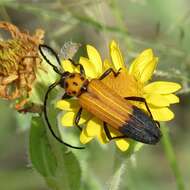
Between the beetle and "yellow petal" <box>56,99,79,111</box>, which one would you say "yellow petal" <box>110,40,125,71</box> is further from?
"yellow petal" <box>56,99,79,111</box>

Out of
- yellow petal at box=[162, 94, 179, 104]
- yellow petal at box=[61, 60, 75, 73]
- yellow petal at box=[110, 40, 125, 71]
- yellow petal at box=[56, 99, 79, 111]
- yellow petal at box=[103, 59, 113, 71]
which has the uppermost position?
yellow petal at box=[110, 40, 125, 71]

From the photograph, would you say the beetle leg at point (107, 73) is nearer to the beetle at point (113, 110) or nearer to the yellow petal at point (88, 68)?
the beetle at point (113, 110)

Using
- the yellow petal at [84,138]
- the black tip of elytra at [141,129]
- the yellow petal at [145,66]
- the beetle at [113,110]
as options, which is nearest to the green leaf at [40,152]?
the beetle at [113,110]

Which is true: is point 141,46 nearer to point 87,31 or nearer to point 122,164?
point 122,164

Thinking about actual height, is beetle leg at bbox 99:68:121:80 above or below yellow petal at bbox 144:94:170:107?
above

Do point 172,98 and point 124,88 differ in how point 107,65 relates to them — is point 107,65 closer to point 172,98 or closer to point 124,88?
point 124,88

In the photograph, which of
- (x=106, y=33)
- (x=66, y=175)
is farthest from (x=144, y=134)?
(x=106, y=33)

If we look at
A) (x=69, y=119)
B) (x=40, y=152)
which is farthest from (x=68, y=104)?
(x=40, y=152)

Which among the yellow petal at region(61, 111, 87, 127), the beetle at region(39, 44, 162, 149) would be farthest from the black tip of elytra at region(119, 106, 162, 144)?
the yellow petal at region(61, 111, 87, 127)
